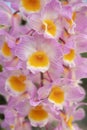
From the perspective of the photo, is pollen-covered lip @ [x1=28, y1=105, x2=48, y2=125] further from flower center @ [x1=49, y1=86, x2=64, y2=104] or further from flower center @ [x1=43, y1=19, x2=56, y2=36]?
flower center @ [x1=43, y1=19, x2=56, y2=36]

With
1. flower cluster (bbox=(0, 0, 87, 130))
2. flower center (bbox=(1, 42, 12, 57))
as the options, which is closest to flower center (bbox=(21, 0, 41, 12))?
flower cluster (bbox=(0, 0, 87, 130))

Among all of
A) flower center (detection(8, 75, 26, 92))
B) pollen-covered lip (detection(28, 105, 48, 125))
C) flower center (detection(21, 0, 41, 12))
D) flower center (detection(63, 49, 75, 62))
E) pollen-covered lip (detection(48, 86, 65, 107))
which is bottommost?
pollen-covered lip (detection(28, 105, 48, 125))

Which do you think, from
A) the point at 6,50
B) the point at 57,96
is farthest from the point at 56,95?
the point at 6,50

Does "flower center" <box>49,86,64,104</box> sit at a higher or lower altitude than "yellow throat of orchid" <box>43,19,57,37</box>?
lower

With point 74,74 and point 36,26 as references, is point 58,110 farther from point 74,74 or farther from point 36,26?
point 36,26

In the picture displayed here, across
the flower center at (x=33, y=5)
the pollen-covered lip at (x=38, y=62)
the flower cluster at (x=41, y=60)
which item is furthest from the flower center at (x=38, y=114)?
A: the flower center at (x=33, y=5)

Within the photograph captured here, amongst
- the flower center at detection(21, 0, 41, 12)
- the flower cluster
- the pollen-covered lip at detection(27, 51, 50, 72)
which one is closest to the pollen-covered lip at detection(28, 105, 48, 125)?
the flower cluster

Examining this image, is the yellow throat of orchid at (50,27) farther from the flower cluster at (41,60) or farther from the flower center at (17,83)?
the flower center at (17,83)
